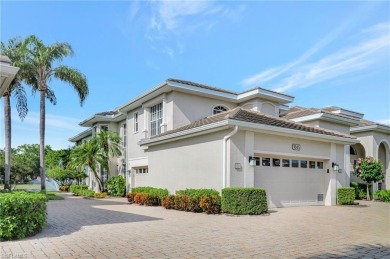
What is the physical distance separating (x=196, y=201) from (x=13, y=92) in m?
17.5

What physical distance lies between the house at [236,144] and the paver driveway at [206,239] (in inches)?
136

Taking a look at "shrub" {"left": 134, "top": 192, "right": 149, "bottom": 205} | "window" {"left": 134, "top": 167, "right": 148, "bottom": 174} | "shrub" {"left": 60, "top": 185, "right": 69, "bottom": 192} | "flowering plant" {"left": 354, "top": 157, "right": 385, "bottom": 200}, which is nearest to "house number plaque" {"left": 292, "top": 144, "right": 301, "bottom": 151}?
"shrub" {"left": 134, "top": 192, "right": 149, "bottom": 205}

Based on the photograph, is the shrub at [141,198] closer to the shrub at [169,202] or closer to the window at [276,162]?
the shrub at [169,202]

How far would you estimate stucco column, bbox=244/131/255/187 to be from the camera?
44.9 feet

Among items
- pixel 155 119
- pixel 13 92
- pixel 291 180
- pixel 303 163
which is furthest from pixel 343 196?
pixel 13 92

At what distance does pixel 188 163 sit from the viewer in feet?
52.3

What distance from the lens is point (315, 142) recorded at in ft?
53.8

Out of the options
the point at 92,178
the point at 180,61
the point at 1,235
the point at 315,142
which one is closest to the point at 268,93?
Answer: the point at 315,142

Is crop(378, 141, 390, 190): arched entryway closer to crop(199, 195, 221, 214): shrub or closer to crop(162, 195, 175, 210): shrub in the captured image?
crop(199, 195, 221, 214): shrub

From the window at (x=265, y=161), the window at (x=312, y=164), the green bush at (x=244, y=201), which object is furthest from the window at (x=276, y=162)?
the green bush at (x=244, y=201)

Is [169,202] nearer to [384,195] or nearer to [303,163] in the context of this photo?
[303,163]

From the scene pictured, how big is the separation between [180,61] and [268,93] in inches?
290

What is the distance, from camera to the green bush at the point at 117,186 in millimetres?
24812

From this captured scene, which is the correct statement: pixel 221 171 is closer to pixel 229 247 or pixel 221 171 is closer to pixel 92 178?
pixel 229 247
